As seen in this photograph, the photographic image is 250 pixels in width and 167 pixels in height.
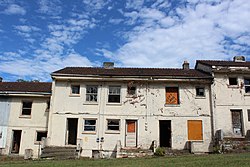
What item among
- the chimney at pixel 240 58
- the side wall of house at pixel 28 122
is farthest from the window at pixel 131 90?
the chimney at pixel 240 58

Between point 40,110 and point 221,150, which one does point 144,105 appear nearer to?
point 221,150

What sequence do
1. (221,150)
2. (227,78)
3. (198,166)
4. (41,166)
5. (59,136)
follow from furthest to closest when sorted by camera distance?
(227,78) < (59,136) < (221,150) < (41,166) < (198,166)

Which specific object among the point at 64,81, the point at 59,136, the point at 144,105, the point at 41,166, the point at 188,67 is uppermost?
the point at 188,67

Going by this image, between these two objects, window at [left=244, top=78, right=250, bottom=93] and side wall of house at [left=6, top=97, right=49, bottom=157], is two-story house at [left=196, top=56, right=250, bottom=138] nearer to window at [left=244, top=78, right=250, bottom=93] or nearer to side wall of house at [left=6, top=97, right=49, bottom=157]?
window at [left=244, top=78, right=250, bottom=93]

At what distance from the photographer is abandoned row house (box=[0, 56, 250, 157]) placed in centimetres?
2117

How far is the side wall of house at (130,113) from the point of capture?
21094mm

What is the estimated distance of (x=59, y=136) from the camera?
21.0 meters

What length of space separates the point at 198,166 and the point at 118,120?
10.8m

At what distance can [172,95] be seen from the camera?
22297 millimetres

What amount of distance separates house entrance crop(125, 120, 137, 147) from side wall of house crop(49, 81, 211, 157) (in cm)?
28

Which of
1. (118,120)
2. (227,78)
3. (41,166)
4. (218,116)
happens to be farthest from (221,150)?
(41,166)

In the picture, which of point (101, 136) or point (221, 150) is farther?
point (101, 136)

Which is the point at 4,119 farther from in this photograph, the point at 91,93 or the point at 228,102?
the point at 228,102

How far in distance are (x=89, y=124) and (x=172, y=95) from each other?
771 cm
